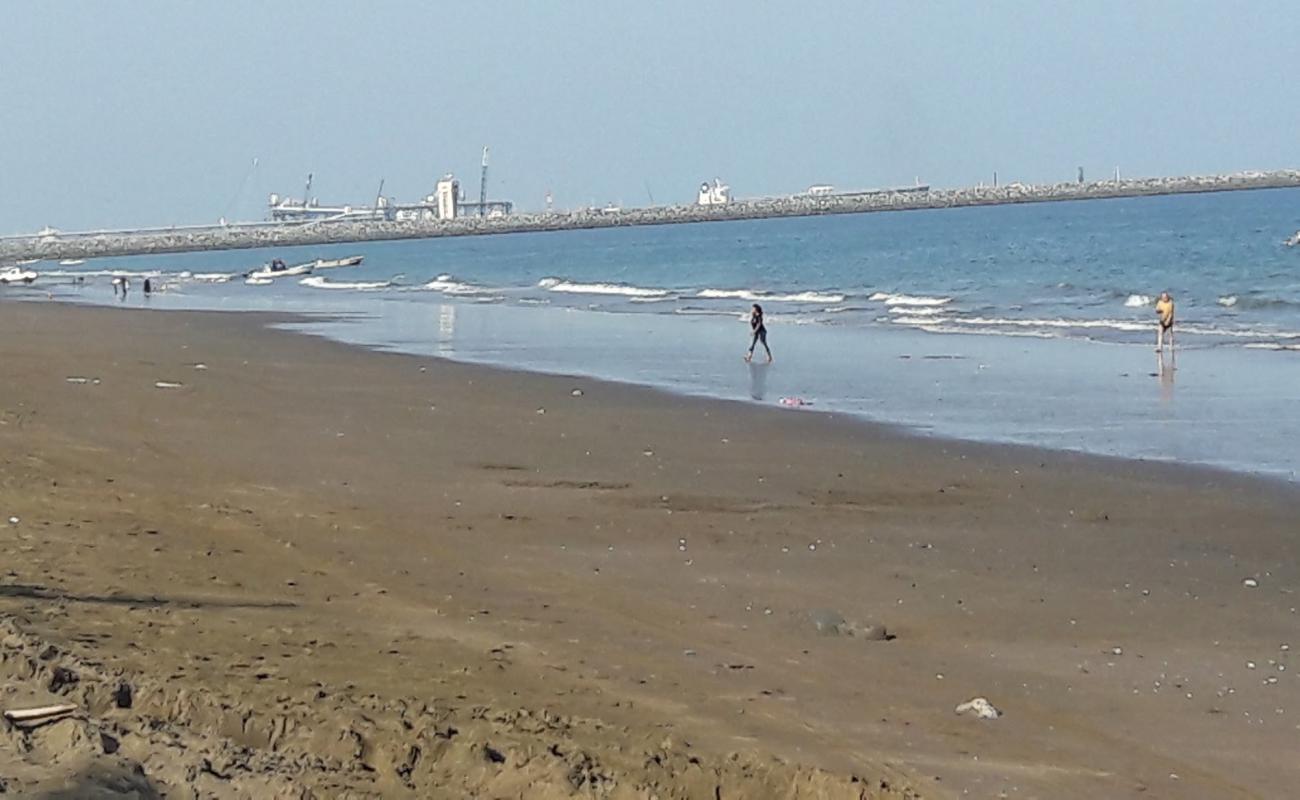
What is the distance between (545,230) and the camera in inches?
7057

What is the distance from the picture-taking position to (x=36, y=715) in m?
5.15

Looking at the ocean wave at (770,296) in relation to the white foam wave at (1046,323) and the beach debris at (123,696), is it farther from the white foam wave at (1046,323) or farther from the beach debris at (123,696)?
the beach debris at (123,696)

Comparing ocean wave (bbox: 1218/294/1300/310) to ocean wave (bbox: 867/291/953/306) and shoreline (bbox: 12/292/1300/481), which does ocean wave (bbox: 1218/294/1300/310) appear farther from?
shoreline (bbox: 12/292/1300/481)

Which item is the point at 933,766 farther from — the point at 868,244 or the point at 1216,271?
the point at 868,244

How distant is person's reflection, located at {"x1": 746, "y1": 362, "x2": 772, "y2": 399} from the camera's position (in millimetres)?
20281

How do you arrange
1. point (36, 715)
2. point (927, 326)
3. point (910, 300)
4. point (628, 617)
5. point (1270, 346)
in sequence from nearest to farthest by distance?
point (36, 715) → point (628, 617) → point (1270, 346) → point (927, 326) → point (910, 300)

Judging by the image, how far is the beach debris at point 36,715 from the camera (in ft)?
16.7

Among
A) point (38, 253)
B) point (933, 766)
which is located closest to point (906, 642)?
point (933, 766)

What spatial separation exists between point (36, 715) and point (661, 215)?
181 m

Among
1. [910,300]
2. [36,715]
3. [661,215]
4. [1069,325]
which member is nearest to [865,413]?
[36,715]

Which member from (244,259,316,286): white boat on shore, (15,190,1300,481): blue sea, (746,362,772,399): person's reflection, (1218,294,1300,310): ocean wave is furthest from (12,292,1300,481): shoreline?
(244,259,316,286): white boat on shore

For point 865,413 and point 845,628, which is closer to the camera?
point 845,628

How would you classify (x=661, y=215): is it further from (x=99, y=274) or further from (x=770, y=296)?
(x=770, y=296)

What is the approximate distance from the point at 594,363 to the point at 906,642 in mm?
17551
